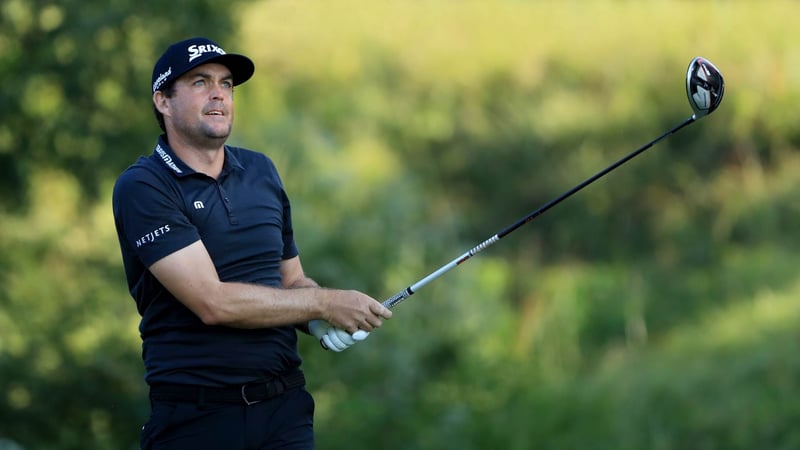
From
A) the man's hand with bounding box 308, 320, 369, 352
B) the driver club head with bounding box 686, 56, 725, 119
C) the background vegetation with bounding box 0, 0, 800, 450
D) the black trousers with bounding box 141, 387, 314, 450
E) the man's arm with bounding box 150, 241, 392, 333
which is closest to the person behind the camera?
the man's arm with bounding box 150, 241, 392, 333

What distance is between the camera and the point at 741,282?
46.4 ft

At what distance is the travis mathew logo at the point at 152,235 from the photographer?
13.8ft

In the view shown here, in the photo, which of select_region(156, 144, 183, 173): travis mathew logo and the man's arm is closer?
the man's arm

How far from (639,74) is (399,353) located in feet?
19.3

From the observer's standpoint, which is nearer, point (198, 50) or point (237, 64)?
point (198, 50)

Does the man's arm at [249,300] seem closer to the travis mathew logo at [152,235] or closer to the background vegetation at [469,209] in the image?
the travis mathew logo at [152,235]

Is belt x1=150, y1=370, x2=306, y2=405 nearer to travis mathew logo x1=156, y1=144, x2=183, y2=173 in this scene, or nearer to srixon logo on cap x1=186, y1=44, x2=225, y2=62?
travis mathew logo x1=156, y1=144, x2=183, y2=173

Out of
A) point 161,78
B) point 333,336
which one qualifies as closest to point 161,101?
point 161,78

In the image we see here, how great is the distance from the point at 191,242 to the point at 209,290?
0.55 ft

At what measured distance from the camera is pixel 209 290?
420 centimetres

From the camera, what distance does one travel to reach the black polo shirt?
4262mm

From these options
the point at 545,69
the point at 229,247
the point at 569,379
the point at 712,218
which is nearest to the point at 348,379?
the point at 569,379

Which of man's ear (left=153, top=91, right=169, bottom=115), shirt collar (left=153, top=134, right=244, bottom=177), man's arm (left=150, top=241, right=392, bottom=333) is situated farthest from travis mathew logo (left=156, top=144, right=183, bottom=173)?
man's arm (left=150, top=241, right=392, bottom=333)

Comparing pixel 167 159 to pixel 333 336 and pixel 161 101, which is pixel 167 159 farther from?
pixel 333 336
